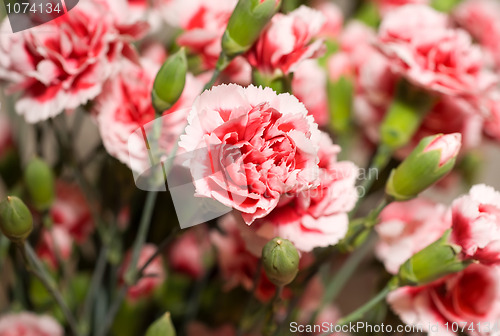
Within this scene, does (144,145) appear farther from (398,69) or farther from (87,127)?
(87,127)

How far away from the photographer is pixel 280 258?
31cm

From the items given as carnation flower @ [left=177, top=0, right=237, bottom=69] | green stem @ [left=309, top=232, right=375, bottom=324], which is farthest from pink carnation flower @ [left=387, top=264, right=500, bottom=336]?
carnation flower @ [left=177, top=0, right=237, bottom=69]

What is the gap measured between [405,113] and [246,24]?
0.60 ft

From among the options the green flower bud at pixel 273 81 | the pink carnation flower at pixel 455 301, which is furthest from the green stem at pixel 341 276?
the green flower bud at pixel 273 81

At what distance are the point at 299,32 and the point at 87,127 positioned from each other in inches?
21.5

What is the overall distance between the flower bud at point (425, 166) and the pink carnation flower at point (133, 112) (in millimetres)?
150

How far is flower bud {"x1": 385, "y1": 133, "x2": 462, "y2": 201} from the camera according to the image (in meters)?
0.35

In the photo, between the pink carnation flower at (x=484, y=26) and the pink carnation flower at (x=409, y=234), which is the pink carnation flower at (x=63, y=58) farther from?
the pink carnation flower at (x=484, y=26)

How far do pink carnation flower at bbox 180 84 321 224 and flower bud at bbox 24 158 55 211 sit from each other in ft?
0.59

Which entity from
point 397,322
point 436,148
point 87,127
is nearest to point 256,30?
point 436,148

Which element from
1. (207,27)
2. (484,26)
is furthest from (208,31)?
(484,26)

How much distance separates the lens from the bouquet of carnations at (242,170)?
1.03 ft

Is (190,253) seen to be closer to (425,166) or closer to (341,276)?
(341,276)

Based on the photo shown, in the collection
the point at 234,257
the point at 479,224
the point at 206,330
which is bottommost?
the point at 206,330
